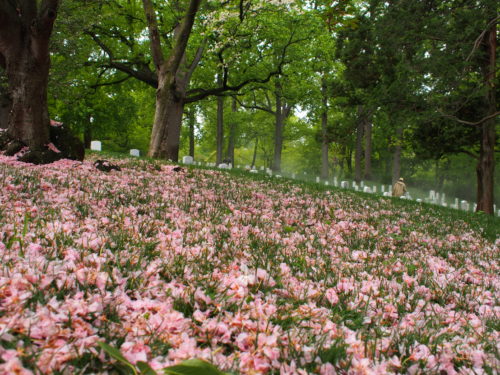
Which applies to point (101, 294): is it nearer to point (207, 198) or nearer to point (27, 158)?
point (207, 198)

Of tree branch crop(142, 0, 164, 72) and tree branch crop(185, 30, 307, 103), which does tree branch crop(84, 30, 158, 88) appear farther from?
tree branch crop(142, 0, 164, 72)

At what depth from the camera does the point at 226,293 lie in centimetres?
258

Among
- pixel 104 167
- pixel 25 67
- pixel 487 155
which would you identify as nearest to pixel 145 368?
pixel 104 167

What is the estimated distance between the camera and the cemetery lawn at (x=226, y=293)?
Answer: 1.76 m

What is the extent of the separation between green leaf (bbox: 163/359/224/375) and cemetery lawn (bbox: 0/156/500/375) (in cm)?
52

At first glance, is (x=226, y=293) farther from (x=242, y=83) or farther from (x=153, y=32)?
(x=242, y=83)

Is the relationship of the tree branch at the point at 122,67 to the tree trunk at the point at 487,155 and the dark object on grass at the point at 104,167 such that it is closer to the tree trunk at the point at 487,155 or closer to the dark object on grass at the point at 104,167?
the dark object on grass at the point at 104,167

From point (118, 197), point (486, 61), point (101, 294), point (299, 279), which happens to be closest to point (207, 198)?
point (118, 197)

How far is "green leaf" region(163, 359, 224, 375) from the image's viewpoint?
110 centimetres

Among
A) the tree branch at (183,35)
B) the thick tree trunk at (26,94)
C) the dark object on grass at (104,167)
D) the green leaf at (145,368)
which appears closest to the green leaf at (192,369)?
the green leaf at (145,368)

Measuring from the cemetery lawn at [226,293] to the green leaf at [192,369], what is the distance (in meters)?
0.52

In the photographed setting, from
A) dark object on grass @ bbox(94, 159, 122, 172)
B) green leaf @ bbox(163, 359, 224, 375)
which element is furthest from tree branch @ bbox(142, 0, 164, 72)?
green leaf @ bbox(163, 359, 224, 375)

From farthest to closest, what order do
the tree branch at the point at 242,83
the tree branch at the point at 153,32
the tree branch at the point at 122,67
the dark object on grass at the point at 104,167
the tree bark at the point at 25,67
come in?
the tree branch at the point at 122,67, the tree branch at the point at 242,83, the tree branch at the point at 153,32, the dark object on grass at the point at 104,167, the tree bark at the point at 25,67

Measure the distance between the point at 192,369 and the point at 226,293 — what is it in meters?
1.49
